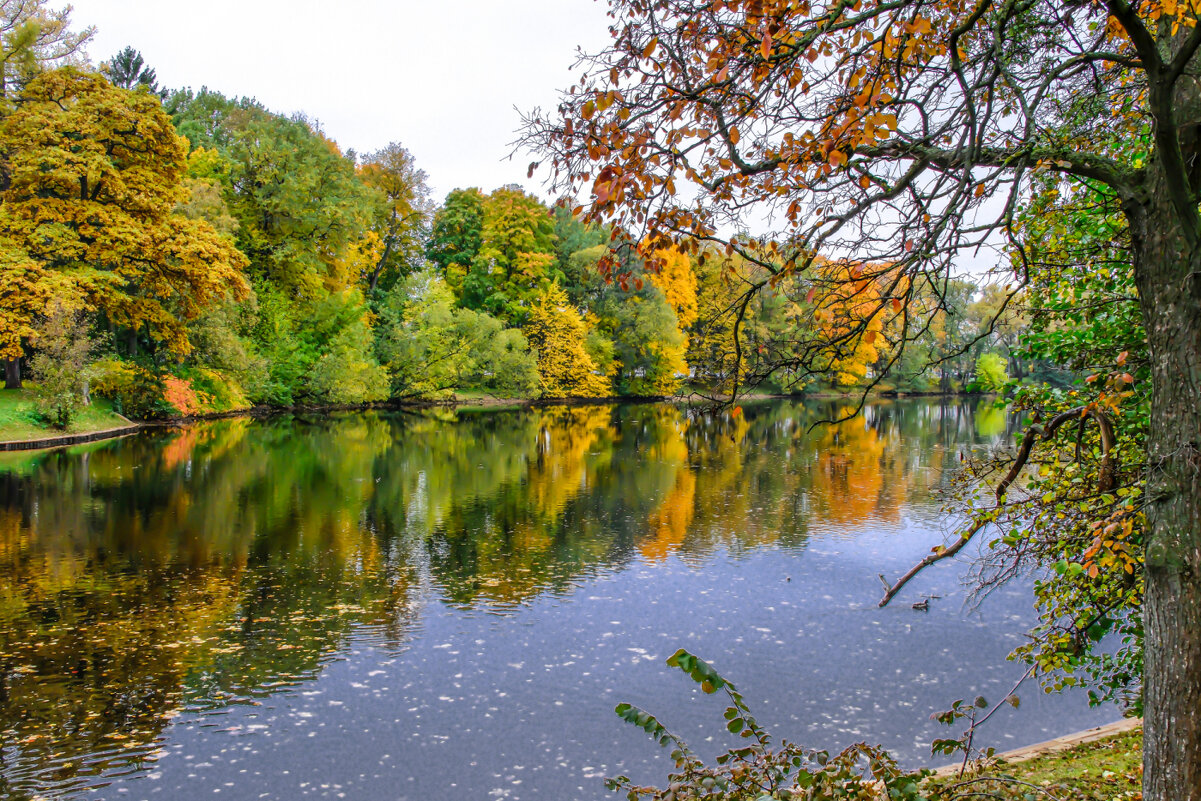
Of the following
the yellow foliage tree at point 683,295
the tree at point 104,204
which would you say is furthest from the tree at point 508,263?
the tree at point 104,204

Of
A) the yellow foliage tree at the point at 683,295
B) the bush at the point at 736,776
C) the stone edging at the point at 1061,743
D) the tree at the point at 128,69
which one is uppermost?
the tree at the point at 128,69

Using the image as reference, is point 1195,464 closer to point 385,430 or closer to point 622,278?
point 622,278

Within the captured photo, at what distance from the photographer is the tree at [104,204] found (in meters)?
25.8

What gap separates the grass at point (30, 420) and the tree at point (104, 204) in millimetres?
1982

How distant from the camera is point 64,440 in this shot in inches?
957

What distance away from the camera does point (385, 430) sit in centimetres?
3055

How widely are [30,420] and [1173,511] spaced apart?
96.5 feet

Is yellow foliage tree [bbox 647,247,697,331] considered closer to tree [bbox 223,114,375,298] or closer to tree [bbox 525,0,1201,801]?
tree [bbox 223,114,375,298]

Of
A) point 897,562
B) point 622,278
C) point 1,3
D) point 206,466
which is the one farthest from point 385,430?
point 622,278

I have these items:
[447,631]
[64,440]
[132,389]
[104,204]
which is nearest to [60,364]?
[64,440]

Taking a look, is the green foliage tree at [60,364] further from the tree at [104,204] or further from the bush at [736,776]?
the bush at [736,776]

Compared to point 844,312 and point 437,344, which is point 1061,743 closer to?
point 844,312

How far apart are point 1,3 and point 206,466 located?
21854 mm

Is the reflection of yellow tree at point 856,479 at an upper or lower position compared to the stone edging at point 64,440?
upper
